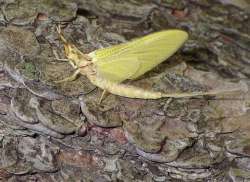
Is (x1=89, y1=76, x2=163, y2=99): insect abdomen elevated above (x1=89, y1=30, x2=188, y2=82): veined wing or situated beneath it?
situated beneath

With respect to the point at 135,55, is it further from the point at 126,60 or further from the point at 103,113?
the point at 103,113

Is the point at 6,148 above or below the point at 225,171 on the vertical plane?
below

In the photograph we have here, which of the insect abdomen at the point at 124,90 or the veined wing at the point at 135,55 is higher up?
the veined wing at the point at 135,55

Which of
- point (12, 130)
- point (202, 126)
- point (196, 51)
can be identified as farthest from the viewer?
point (196, 51)

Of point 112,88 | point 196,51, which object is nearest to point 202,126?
point 112,88

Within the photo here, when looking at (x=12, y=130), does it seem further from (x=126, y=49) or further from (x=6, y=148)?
(x=126, y=49)

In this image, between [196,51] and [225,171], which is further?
[196,51]
